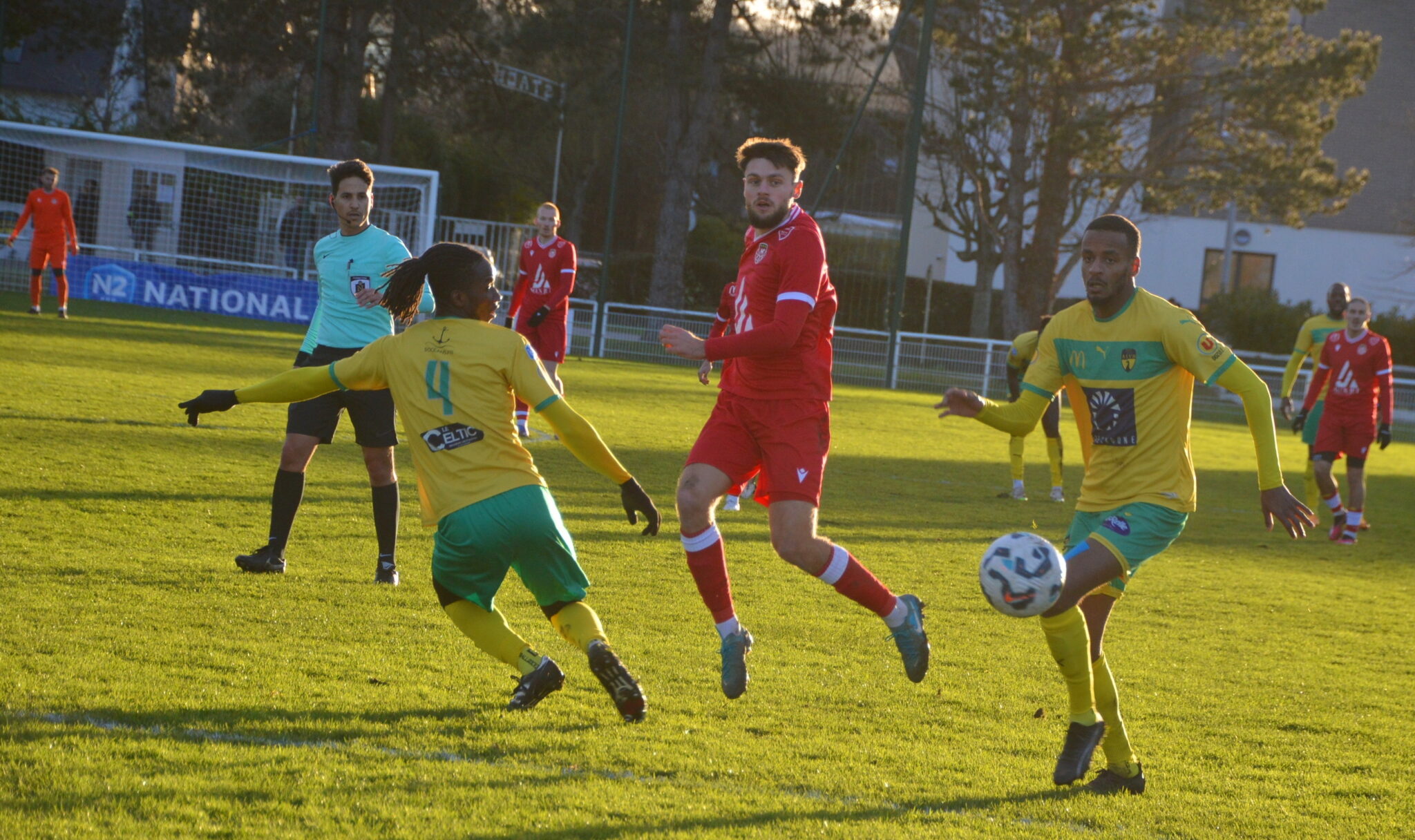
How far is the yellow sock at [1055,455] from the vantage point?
491 inches

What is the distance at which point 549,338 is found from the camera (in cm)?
1332

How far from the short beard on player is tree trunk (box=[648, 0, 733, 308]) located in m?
26.2

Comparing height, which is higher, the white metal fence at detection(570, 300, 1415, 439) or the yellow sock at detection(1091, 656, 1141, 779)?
the white metal fence at detection(570, 300, 1415, 439)

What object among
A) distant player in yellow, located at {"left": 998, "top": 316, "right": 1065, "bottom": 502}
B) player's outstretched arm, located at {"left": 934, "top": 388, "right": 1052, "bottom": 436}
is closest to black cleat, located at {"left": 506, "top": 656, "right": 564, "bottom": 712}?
player's outstretched arm, located at {"left": 934, "top": 388, "right": 1052, "bottom": 436}

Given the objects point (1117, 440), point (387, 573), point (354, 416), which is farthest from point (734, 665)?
point (354, 416)

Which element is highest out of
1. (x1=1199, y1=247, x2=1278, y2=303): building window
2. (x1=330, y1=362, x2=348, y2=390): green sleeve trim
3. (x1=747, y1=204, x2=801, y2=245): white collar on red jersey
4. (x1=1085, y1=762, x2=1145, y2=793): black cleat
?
(x1=1199, y1=247, x2=1278, y2=303): building window

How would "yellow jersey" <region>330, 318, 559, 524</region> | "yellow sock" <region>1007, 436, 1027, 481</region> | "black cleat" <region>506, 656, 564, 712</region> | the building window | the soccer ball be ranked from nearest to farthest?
1. the soccer ball
2. "yellow jersey" <region>330, 318, 559, 524</region>
3. "black cleat" <region>506, 656, 564, 712</region>
4. "yellow sock" <region>1007, 436, 1027, 481</region>
5. the building window

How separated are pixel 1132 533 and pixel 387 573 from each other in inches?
143

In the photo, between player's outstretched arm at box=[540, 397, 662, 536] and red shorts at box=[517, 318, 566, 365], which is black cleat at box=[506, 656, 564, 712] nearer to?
player's outstretched arm at box=[540, 397, 662, 536]

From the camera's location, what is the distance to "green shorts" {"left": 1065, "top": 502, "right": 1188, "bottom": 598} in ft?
14.3

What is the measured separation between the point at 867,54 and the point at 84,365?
74.3 feet

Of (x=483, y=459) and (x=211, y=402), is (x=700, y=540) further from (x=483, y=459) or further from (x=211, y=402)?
(x=211, y=402)

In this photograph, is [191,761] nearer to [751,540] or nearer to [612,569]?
[612,569]

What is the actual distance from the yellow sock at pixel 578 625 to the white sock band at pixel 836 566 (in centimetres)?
96
